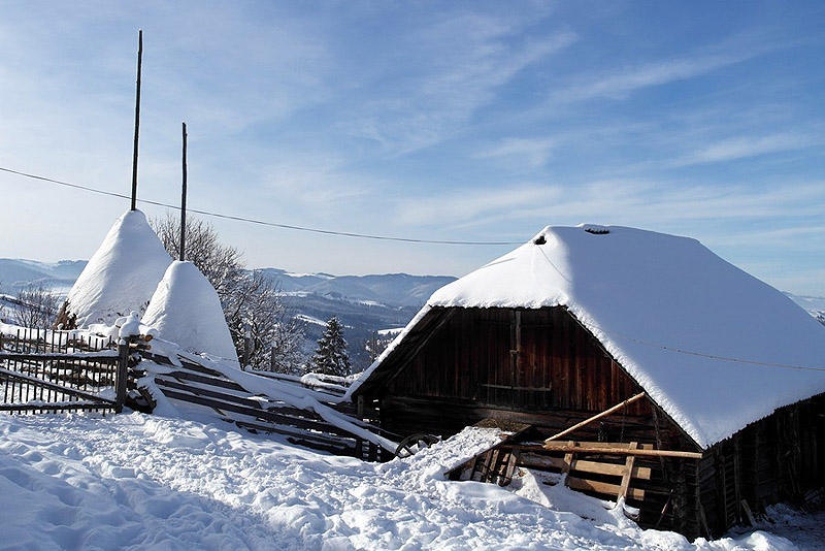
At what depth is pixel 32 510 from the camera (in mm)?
5867

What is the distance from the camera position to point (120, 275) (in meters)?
21.4

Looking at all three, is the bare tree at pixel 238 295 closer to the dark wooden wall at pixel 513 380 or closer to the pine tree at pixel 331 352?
the pine tree at pixel 331 352

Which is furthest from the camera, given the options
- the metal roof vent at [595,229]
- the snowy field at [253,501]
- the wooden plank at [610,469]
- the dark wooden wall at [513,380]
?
the metal roof vent at [595,229]

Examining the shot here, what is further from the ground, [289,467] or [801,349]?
[801,349]

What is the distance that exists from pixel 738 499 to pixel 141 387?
42.0ft

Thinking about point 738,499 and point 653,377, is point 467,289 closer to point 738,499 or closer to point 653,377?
point 653,377

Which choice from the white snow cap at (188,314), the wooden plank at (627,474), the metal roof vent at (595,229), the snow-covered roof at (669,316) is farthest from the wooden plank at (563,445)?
the white snow cap at (188,314)

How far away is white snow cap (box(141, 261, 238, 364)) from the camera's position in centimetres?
1757

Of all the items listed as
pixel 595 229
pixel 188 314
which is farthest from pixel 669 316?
pixel 188 314

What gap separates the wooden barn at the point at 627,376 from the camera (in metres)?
10.0

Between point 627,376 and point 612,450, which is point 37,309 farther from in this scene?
point 612,450

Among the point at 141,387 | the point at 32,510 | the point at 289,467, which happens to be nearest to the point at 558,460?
the point at 289,467

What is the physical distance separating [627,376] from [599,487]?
7.20 ft

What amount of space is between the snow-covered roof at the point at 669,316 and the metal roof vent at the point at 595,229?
2 centimetres
